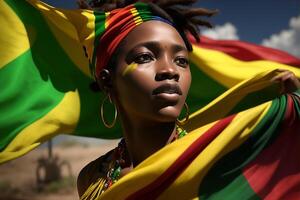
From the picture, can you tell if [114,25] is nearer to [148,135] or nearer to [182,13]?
[182,13]

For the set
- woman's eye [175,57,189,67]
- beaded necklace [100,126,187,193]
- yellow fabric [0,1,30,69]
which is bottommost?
beaded necklace [100,126,187,193]

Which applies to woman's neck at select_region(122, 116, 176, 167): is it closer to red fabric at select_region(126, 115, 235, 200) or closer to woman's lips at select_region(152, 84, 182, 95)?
woman's lips at select_region(152, 84, 182, 95)

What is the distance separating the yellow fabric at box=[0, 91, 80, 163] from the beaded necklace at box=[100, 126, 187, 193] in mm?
515

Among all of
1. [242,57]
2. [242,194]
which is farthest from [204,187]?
[242,57]

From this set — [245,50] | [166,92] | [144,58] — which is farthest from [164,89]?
[245,50]

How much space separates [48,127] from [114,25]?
79cm

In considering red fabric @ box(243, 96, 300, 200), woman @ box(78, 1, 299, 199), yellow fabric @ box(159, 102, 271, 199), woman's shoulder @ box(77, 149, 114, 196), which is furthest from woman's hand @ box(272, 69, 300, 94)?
woman's shoulder @ box(77, 149, 114, 196)

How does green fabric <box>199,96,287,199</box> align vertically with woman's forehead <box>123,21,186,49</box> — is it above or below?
below

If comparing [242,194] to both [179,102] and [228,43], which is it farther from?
[228,43]

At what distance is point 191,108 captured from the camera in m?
2.52

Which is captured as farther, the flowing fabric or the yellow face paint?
the yellow face paint

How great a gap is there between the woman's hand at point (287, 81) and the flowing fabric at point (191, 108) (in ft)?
0.14

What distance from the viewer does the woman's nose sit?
1.66 m

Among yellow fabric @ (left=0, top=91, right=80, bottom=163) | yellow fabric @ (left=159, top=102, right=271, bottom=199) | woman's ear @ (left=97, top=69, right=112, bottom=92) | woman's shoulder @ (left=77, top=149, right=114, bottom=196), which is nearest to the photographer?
yellow fabric @ (left=159, top=102, right=271, bottom=199)
